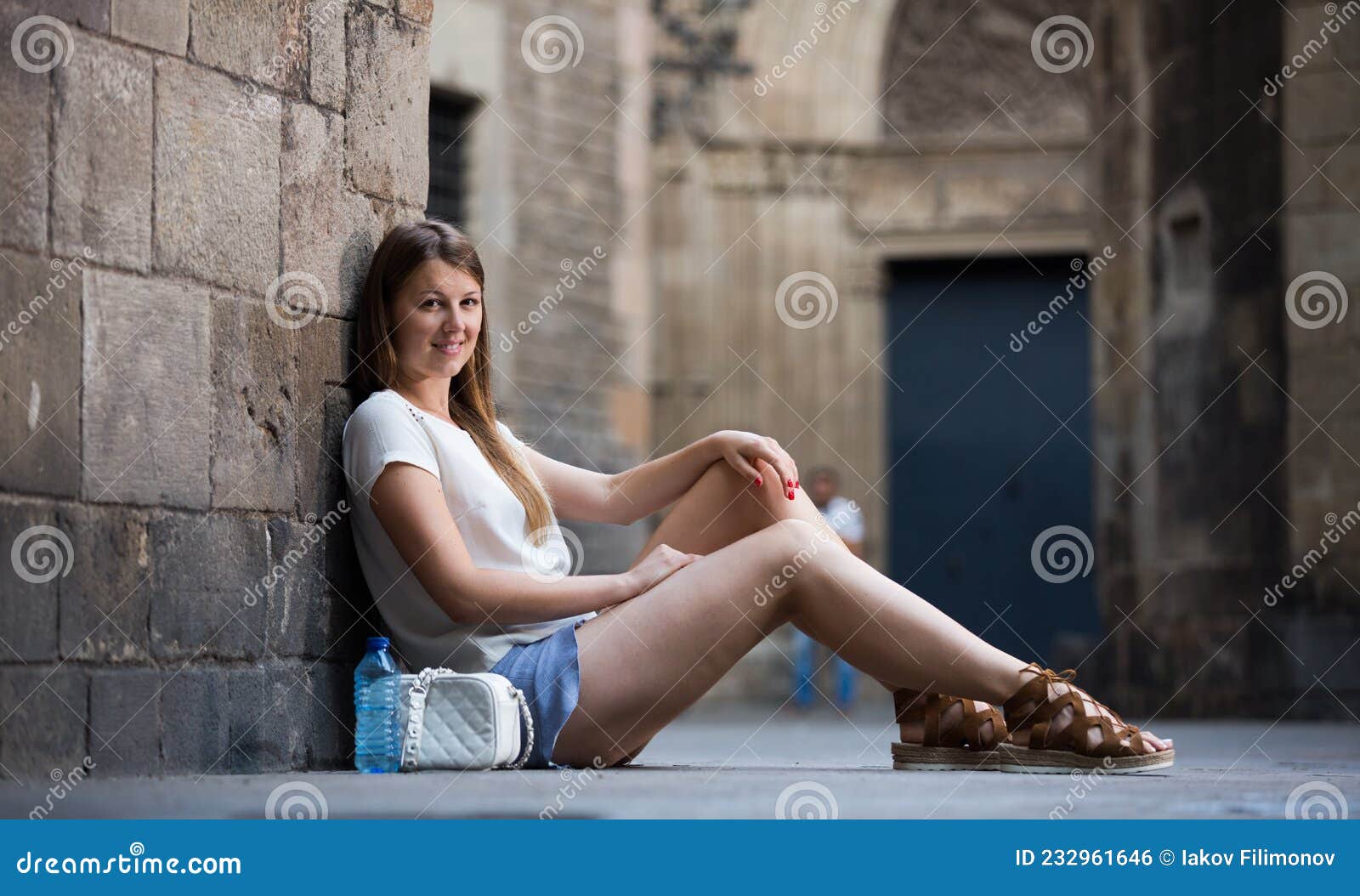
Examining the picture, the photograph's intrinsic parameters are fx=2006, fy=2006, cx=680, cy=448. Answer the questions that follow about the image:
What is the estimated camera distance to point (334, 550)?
4.36m

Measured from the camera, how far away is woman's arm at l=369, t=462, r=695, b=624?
3.99 m

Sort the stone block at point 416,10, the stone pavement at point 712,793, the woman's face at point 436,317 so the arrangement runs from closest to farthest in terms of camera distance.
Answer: the stone pavement at point 712,793 → the woman's face at point 436,317 → the stone block at point 416,10

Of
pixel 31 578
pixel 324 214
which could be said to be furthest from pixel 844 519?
pixel 31 578

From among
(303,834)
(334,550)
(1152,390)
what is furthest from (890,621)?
(1152,390)

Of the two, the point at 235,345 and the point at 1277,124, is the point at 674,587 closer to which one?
the point at 235,345

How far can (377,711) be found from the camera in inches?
162

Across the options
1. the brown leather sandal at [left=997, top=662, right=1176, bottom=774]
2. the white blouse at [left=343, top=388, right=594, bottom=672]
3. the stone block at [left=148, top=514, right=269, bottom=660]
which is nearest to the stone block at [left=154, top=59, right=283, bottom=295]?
the white blouse at [left=343, top=388, right=594, bottom=672]

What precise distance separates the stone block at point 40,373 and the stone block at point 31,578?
0.06m

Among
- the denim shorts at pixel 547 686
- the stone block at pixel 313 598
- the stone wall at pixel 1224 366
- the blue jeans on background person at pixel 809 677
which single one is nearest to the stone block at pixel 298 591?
the stone block at pixel 313 598

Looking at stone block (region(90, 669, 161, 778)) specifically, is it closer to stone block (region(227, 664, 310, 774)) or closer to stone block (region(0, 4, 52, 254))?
stone block (region(227, 664, 310, 774))

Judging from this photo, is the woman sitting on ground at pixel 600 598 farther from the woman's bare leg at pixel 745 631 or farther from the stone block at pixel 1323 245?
the stone block at pixel 1323 245

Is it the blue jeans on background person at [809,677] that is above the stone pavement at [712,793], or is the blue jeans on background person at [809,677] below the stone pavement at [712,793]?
below

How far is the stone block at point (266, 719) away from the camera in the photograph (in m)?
4.07

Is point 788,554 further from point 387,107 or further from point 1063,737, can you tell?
point 387,107
